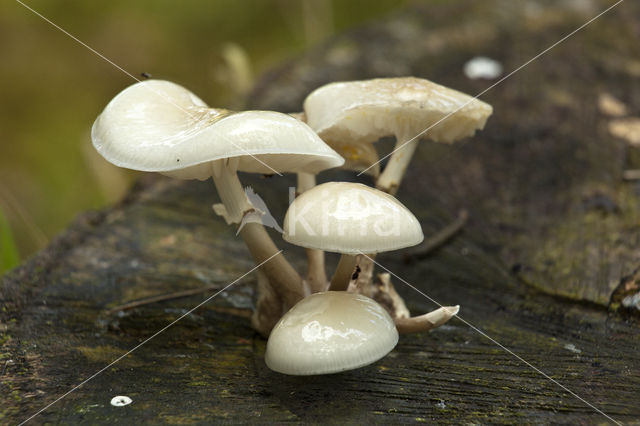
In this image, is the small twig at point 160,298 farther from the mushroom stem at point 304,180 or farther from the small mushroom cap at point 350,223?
the small mushroom cap at point 350,223

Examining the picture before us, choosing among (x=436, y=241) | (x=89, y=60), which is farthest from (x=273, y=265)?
(x=89, y=60)

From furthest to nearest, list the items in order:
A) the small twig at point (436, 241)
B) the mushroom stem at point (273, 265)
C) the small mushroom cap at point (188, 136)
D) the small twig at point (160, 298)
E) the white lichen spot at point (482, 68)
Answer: the white lichen spot at point (482, 68)
the small twig at point (436, 241)
the small twig at point (160, 298)
the mushroom stem at point (273, 265)
the small mushroom cap at point (188, 136)

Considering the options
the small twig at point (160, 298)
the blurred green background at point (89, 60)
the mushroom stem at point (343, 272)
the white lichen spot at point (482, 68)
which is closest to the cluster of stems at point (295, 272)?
the mushroom stem at point (343, 272)

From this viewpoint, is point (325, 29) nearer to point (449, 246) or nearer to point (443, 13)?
point (443, 13)

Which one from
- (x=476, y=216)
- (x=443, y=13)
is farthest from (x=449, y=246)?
(x=443, y=13)

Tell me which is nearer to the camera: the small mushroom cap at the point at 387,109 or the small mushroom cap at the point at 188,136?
the small mushroom cap at the point at 188,136

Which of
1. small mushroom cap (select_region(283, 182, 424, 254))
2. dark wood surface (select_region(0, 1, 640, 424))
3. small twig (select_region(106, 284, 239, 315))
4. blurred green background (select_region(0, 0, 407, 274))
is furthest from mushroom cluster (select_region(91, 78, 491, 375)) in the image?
blurred green background (select_region(0, 0, 407, 274))
